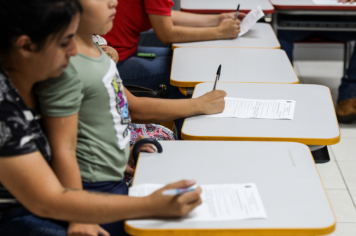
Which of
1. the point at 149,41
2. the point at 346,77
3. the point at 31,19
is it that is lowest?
the point at 346,77

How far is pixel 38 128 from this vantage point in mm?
837

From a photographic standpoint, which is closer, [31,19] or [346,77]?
[31,19]

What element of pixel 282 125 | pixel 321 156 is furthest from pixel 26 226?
pixel 321 156

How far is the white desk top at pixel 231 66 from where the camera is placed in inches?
65.9

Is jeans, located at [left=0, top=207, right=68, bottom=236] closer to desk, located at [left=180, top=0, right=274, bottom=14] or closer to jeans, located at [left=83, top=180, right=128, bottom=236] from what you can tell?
jeans, located at [left=83, top=180, right=128, bottom=236]

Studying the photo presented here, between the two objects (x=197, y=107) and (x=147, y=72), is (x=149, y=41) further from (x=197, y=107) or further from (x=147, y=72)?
(x=197, y=107)

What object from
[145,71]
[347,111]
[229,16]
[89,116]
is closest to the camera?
[89,116]

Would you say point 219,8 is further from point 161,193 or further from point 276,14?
point 161,193

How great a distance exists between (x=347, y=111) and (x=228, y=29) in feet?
4.28

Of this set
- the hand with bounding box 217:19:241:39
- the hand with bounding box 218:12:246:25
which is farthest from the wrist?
the hand with bounding box 218:12:246:25

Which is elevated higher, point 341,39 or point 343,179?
point 341,39

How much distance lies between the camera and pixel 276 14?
2.62 meters

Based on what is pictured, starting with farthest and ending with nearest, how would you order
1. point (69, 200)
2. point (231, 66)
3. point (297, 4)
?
point (297, 4) → point (231, 66) → point (69, 200)

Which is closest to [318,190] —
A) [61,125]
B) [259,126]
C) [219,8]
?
[259,126]
